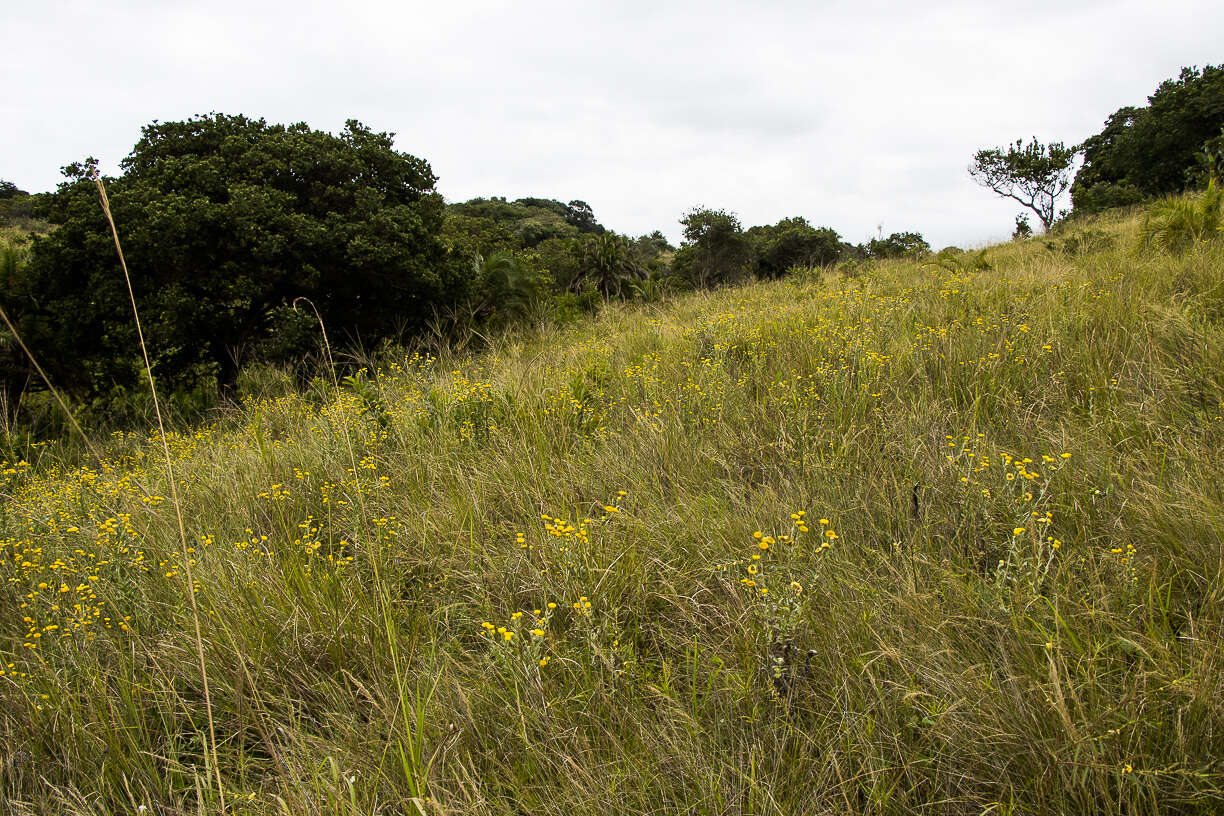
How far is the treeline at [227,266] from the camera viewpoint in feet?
30.8

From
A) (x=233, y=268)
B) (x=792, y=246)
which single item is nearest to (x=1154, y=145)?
(x=792, y=246)

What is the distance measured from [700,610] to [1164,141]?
3559cm

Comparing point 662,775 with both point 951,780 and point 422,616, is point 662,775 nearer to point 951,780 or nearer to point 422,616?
point 951,780

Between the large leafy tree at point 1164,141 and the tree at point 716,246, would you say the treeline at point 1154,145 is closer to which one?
the large leafy tree at point 1164,141

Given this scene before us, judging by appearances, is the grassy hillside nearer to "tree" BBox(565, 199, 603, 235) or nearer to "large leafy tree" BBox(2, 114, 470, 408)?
"large leafy tree" BBox(2, 114, 470, 408)

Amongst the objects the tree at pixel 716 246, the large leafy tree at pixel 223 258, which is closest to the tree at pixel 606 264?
the tree at pixel 716 246

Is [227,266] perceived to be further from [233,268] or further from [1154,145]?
[1154,145]

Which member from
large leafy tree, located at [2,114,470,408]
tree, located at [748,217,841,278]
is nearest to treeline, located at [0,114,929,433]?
large leafy tree, located at [2,114,470,408]

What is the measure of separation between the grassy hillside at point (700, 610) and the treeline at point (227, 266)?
258 inches

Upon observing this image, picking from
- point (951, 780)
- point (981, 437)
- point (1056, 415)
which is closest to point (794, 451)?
point (981, 437)

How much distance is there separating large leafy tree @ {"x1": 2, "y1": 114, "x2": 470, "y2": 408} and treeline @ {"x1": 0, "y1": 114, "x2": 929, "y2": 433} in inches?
1.0

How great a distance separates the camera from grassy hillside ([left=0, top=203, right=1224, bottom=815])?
128 centimetres

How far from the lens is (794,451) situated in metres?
2.67

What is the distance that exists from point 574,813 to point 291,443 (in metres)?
3.55
